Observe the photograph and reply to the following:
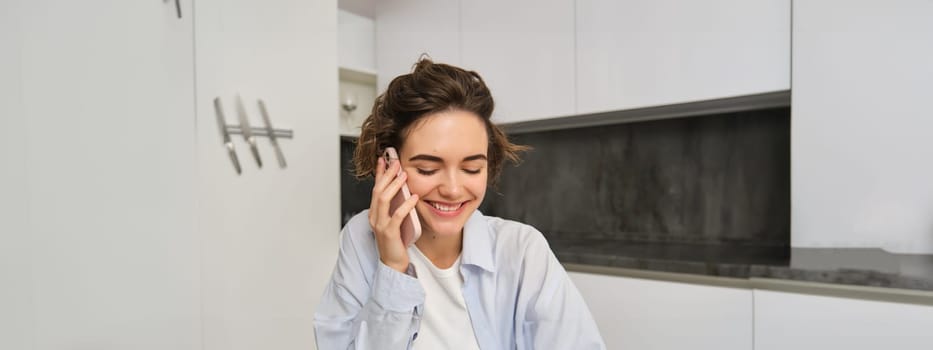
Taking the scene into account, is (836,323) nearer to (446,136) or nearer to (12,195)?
(446,136)

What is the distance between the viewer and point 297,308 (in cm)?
204

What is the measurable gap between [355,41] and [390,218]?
2136 mm

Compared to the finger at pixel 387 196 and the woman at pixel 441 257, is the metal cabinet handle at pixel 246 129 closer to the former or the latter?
the woman at pixel 441 257

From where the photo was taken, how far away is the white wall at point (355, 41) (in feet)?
9.02

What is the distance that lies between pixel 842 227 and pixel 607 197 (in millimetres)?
998

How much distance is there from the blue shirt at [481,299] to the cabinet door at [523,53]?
1233 mm

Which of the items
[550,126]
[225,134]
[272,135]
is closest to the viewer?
[225,134]

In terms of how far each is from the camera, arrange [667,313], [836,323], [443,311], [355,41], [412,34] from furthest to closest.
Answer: [355,41], [412,34], [667,313], [836,323], [443,311]

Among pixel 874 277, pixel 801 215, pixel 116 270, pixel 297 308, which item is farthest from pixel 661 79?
pixel 116 270

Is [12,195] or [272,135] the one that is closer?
[12,195]

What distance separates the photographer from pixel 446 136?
3.03 feet

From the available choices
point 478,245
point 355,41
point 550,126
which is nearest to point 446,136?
point 478,245

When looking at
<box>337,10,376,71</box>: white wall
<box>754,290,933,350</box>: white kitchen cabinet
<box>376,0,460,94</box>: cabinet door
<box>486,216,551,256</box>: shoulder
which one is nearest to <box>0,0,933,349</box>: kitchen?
<box>754,290,933,350</box>: white kitchen cabinet

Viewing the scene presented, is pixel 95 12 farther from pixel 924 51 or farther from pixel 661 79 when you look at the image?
pixel 924 51
